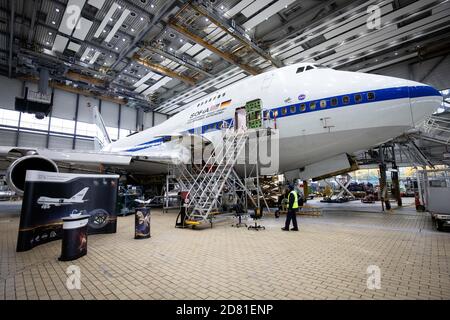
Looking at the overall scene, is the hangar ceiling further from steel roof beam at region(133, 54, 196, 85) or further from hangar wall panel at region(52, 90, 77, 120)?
hangar wall panel at region(52, 90, 77, 120)

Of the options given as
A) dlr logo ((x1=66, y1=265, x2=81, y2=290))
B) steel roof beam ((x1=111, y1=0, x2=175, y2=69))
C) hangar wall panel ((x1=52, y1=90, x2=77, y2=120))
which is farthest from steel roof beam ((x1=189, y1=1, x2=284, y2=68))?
hangar wall panel ((x1=52, y1=90, x2=77, y2=120))

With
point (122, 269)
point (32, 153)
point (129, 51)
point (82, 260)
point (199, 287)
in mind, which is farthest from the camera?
point (129, 51)

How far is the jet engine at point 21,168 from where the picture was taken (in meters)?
6.20

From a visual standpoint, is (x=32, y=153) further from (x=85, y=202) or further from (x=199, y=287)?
(x=199, y=287)

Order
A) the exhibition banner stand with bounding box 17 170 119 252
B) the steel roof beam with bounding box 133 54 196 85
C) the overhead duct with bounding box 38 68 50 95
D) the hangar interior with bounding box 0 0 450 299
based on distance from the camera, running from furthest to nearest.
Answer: the overhead duct with bounding box 38 68 50 95, the steel roof beam with bounding box 133 54 196 85, the exhibition banner stand with bounding box 17 170 119 252, the hangar interior with bounding box 0 0 450 299

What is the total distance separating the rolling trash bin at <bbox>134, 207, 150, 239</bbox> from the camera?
5543 millimetres

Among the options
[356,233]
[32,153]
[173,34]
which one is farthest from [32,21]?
[356,233]

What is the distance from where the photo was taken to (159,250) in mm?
4480

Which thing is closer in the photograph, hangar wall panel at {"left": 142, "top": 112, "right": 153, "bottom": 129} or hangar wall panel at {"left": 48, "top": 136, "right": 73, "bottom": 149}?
hangar wall panel at {"left": 48, "top": 136, "right": 73, "bottom": 149}

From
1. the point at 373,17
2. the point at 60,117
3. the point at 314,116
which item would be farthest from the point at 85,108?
the point at 373,17

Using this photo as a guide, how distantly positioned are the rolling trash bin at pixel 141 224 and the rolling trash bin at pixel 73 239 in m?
1.45

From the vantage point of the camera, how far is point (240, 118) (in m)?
8.41

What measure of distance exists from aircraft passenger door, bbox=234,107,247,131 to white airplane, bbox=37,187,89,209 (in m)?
5.41

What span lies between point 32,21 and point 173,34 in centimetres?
888
